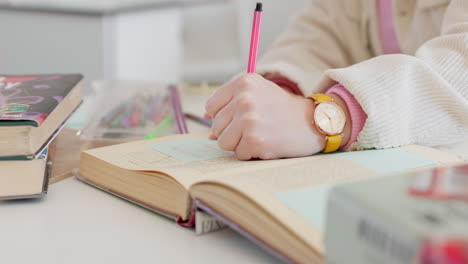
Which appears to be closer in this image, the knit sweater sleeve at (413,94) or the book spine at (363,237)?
the book spine at (363,237)

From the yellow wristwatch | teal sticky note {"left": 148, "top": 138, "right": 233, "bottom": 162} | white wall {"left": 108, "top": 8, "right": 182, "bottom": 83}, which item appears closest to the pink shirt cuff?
the yellow wristwatch

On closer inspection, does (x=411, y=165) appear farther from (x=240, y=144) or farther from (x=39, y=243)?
(x=39, y=243)

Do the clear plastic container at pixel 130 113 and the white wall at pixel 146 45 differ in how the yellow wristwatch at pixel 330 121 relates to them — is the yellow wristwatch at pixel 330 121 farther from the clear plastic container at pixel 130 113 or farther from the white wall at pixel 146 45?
the white wall at pixel 146 45

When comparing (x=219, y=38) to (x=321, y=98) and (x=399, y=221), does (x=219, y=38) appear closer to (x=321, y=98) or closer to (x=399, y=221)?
(x=321, y=98)

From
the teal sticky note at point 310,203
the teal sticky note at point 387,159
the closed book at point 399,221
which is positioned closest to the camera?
the closed book at point 399,221

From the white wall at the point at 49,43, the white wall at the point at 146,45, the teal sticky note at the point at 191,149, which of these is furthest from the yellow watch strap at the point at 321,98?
the white wall at the point at 146,45

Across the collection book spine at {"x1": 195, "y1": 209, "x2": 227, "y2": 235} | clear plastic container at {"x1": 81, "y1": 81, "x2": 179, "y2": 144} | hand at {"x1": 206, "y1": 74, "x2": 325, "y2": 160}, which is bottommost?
book spine at {"x1": 195, "y1": 209, "x2": 227, "y2": 235}

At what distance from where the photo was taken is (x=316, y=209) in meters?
0.34

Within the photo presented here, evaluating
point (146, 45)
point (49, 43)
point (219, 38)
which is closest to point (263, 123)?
point (219, 38)

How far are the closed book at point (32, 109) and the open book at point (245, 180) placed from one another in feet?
0.20

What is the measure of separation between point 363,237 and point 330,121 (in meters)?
0.30

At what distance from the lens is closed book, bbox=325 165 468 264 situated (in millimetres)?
212

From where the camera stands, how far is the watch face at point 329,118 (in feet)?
1.73

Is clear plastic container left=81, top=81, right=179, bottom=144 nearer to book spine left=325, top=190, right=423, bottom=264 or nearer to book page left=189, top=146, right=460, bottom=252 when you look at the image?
book page left=189, top=146, right=460, bottom=252
